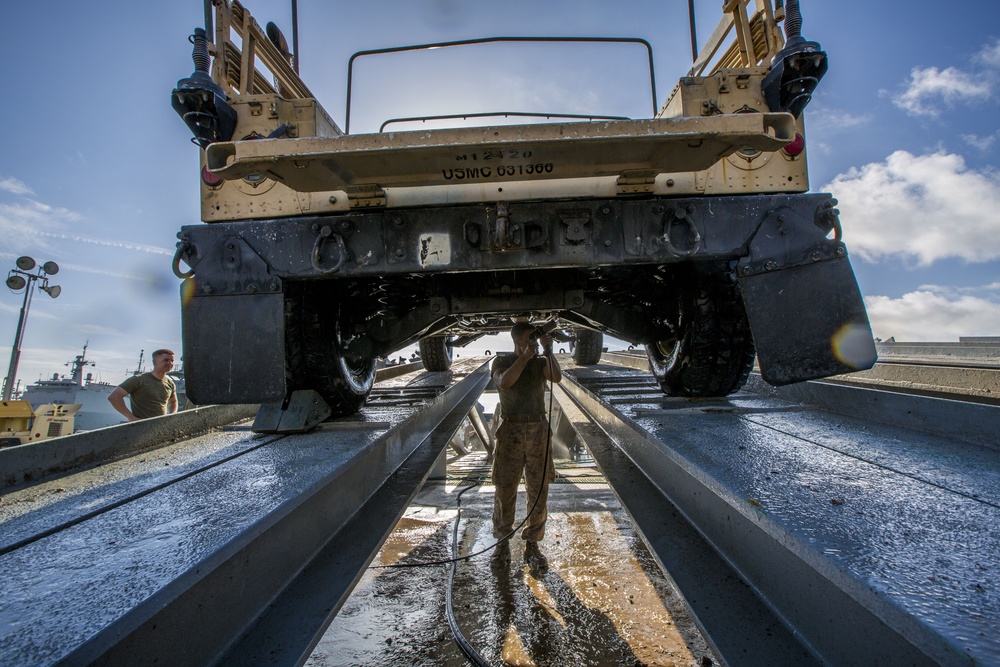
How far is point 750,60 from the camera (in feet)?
7.68

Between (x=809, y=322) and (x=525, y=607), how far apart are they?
7.43ft

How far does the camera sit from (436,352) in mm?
6246

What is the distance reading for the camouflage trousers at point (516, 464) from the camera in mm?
3479

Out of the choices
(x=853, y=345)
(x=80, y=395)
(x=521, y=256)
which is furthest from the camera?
(x=80, y=395)

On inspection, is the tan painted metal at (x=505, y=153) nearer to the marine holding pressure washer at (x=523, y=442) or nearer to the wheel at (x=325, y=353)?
the wheel at (x=325, y=353)

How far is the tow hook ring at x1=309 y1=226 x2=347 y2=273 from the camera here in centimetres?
209

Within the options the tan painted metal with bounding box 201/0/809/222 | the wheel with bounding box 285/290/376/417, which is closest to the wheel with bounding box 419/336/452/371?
the wheel with bounding box 285/290/376/417

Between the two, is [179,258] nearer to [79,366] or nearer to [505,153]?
[505,153]

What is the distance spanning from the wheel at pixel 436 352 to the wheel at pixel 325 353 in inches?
116

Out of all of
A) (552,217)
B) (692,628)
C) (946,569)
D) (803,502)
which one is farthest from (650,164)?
(692,628)

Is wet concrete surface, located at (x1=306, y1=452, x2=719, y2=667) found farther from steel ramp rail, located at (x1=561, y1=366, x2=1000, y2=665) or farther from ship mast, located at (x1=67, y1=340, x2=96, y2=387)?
ship mast, located at (x1=67, y1=340, x2=96, y2=387)

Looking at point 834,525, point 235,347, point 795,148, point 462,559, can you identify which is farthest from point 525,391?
point 834,525

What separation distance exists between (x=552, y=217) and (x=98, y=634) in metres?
1.89

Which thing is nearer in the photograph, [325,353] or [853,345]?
[853,345]
